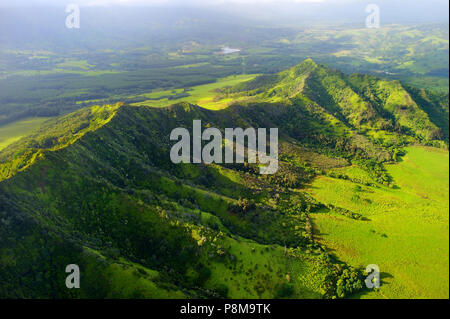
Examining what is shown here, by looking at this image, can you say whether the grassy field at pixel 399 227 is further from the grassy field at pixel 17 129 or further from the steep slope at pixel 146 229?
the grassy field at pixel 17 129

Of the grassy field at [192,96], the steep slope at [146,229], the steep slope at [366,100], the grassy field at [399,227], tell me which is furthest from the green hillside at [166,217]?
the grassy field at [192,96]

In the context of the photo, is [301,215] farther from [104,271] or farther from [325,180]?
[104,271]

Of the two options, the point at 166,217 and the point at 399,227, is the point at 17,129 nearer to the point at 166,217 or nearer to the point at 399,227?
the point at 166,217

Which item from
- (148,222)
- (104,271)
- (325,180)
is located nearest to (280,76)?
(325,180)

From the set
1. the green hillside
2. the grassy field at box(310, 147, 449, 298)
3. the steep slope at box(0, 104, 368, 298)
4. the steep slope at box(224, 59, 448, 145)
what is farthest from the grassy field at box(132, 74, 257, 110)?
the grassy field at box(310, 147, 449, 298)

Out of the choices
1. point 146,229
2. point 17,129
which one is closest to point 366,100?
point 146,229
